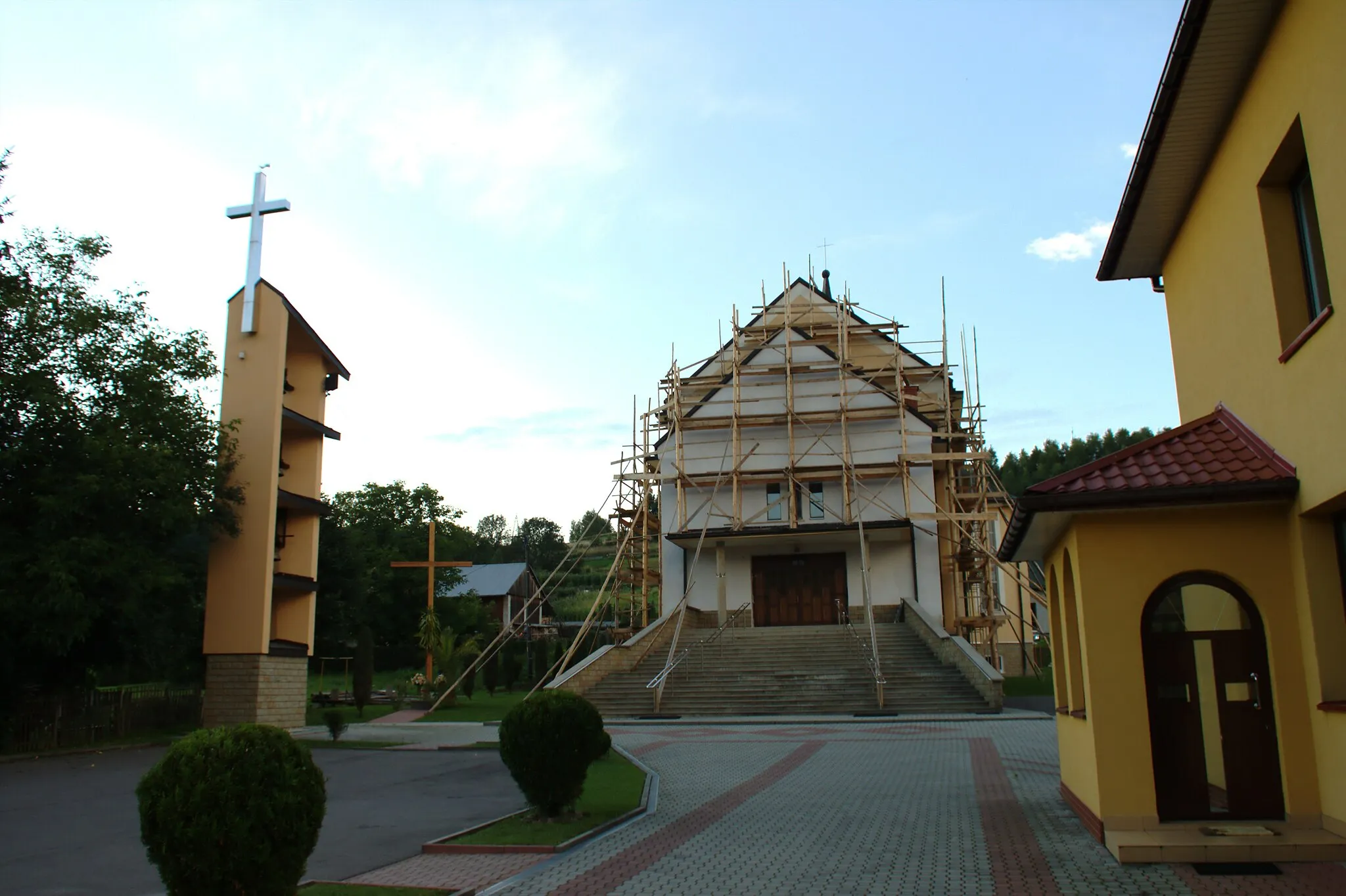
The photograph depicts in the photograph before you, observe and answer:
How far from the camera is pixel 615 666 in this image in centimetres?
2694

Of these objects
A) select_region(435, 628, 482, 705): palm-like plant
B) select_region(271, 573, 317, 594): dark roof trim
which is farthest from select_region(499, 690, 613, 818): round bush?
select_region(435, 628, 482, 705): palm-like plant

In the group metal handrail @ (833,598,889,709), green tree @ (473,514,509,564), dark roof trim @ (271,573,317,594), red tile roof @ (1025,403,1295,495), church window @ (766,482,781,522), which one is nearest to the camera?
red tile roof @ (1025,403,1295,495)

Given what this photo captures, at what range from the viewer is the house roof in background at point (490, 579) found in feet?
214

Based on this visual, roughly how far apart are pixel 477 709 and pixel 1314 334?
83.0ft

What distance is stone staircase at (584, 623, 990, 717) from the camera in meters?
24.2

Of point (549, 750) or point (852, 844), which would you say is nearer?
point (852, 844)

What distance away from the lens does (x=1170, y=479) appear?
8.89m

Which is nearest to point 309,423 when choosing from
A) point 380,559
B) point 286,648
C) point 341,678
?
point 286,648

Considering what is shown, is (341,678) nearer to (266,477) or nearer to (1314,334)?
(266,477)

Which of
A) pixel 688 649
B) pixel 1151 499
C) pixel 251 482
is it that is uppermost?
pixel 251 482

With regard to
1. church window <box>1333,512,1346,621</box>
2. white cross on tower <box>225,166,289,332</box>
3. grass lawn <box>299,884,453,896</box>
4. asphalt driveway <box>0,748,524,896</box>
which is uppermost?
white cross on tower <box>225,166,289,332</box>

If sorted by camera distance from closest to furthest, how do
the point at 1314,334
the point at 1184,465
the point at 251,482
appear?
the point at 1314,334 → the point at 1184,465 → the point at 251,482

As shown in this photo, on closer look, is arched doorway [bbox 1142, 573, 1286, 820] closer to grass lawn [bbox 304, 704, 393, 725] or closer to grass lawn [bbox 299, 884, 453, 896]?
grass lawn [bbox 299, 884, 453, 896]

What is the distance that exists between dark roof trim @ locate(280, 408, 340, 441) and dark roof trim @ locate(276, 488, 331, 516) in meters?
1.69
